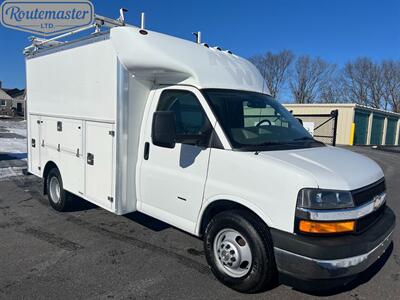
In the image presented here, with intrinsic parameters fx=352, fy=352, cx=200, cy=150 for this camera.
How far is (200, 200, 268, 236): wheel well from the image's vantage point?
361cm

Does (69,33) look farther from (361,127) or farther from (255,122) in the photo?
(361,127)

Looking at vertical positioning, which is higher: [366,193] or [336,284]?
[366,193]

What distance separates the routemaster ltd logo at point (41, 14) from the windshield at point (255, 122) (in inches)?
248

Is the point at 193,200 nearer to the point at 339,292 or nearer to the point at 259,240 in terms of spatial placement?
the point at 259,240

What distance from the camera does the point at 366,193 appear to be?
11.1ft

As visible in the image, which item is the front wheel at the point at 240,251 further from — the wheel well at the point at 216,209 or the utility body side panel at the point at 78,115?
the utility body side panel at the point at 78,115

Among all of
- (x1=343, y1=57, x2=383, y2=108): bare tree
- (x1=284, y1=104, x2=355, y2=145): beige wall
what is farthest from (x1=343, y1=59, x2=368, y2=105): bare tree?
(x1=284, y1=104, x2=355, y2=145): beige wall

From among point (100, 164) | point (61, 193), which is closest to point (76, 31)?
point (100, 164)

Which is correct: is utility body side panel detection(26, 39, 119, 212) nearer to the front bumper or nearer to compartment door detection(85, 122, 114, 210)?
compartment door detection(85, 122, 114, 210)

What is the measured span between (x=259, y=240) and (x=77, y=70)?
3.70 meters

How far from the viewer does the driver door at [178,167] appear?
154 inches

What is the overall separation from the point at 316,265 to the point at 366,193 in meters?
0.91

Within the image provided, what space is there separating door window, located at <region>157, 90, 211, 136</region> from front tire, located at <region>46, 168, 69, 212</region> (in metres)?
2.69

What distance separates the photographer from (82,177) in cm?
529
